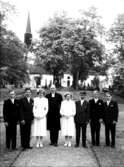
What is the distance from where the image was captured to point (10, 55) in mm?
52469

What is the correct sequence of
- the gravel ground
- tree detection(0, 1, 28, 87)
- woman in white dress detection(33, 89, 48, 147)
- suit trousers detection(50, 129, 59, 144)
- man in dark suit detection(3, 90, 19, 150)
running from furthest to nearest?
1. tree detection(0, 1, 28, 87)
2. suit trousers detection(50, 129, 59, 144)
3. woman in white dress detection(33, 89, 48, 147)
4. man in dark suit detection(3, 90, 19, 150)
5. the gravel ground

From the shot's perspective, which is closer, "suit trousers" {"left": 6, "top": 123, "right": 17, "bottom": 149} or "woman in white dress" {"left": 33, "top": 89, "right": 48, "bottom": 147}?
"suit trousers" {"left": 6, "top": 123, "right": 17, "bottom": 149}

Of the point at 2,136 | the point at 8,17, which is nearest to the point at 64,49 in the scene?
the point at 8,17

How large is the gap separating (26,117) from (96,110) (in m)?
2.43

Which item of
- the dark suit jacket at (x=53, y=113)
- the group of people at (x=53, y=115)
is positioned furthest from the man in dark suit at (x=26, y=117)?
the dark suit jacket at (x=53, y=113)

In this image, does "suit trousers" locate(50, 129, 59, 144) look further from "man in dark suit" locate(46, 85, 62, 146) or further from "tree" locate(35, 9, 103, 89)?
"tree" locate(35, 9, 103, 89)

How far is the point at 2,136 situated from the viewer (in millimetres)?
15086

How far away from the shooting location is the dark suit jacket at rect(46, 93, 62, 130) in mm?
12250

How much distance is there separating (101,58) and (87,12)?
8.74 meters

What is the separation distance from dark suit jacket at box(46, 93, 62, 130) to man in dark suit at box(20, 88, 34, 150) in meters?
0.73

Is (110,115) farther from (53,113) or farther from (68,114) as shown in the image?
(53,113)

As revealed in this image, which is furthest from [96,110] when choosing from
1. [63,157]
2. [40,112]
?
[63,157]

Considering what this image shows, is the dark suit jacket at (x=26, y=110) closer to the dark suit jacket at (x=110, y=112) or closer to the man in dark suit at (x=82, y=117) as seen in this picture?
the man in dark suit at (x=82, y=117)

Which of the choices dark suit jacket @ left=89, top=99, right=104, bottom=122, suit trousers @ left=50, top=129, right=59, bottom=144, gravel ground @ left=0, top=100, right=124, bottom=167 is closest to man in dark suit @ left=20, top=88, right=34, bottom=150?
gravel ground @ left=0, top=100, right=124, bottom=167
